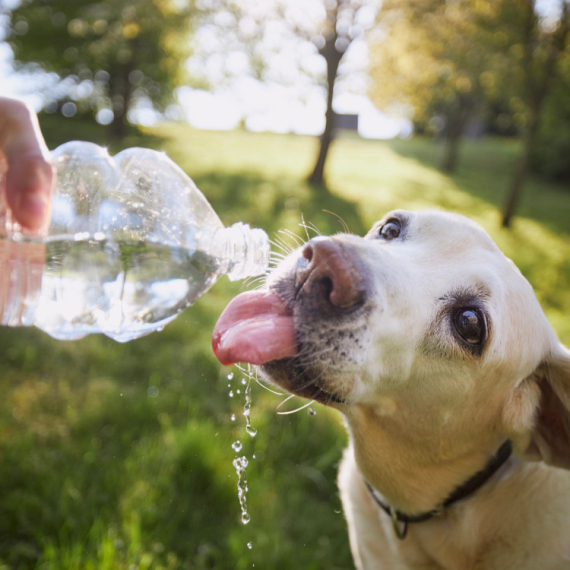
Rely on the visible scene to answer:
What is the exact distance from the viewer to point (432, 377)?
1.89m

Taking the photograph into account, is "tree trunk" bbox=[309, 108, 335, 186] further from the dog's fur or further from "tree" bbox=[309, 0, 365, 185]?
the dog's fur

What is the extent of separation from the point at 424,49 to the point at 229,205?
7.84 meters

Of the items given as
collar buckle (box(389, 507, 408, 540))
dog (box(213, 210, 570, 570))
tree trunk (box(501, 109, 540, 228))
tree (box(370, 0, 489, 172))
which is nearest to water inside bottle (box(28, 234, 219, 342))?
dog (box(213, 210, 570, 570))

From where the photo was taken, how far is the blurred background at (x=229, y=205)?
2.64 m

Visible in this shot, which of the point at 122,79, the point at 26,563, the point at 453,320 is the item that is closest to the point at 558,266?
the point at 453,320

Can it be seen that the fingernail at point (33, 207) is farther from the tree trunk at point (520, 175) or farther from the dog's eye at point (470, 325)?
the tree trunk at point (520, 175)

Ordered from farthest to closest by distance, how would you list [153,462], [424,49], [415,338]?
[424,49]
[153,462]
[415,338]

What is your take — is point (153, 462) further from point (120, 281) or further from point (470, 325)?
point (470, 325)

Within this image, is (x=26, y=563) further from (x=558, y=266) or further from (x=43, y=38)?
(x=43, y=38)

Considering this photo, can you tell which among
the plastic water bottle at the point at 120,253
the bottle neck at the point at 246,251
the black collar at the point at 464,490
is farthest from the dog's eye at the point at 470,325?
the plastic water bottle at the point at 120,253

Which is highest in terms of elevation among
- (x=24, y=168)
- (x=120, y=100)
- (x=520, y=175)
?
(x=24, y=168)

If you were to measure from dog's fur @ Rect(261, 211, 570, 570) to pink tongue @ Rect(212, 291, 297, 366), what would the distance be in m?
0.04

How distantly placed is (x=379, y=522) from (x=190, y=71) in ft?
76.8

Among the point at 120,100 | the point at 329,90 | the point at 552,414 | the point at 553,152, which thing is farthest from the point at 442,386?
the point at 553,152
